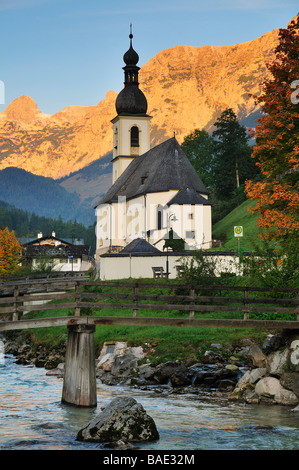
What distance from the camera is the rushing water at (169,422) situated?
17.2m

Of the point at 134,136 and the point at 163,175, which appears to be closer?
the point at 163,175

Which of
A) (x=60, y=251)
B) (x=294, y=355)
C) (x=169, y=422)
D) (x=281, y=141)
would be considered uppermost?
(x=60, y=251)

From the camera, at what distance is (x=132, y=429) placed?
57.4ft

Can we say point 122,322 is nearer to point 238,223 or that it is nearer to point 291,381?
point 291,381

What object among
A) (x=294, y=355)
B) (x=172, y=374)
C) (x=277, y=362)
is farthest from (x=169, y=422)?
(x=172, y=374)

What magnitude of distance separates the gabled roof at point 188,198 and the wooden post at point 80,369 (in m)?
59.3

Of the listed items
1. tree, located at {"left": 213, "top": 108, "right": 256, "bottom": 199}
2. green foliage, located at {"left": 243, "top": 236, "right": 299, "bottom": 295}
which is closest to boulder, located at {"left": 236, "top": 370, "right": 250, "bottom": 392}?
green foliage, located at {"left": 243, "top": 236, "right": 299, "bottom": 295}

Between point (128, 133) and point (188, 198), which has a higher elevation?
point (128, 133)

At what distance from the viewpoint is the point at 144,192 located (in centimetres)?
8769

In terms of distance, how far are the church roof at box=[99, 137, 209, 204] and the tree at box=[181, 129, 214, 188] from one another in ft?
70.3

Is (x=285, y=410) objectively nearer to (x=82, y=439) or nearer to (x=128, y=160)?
(x=82, y=439)

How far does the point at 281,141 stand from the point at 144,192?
57.1 meters

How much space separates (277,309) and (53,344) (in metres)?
20.4
